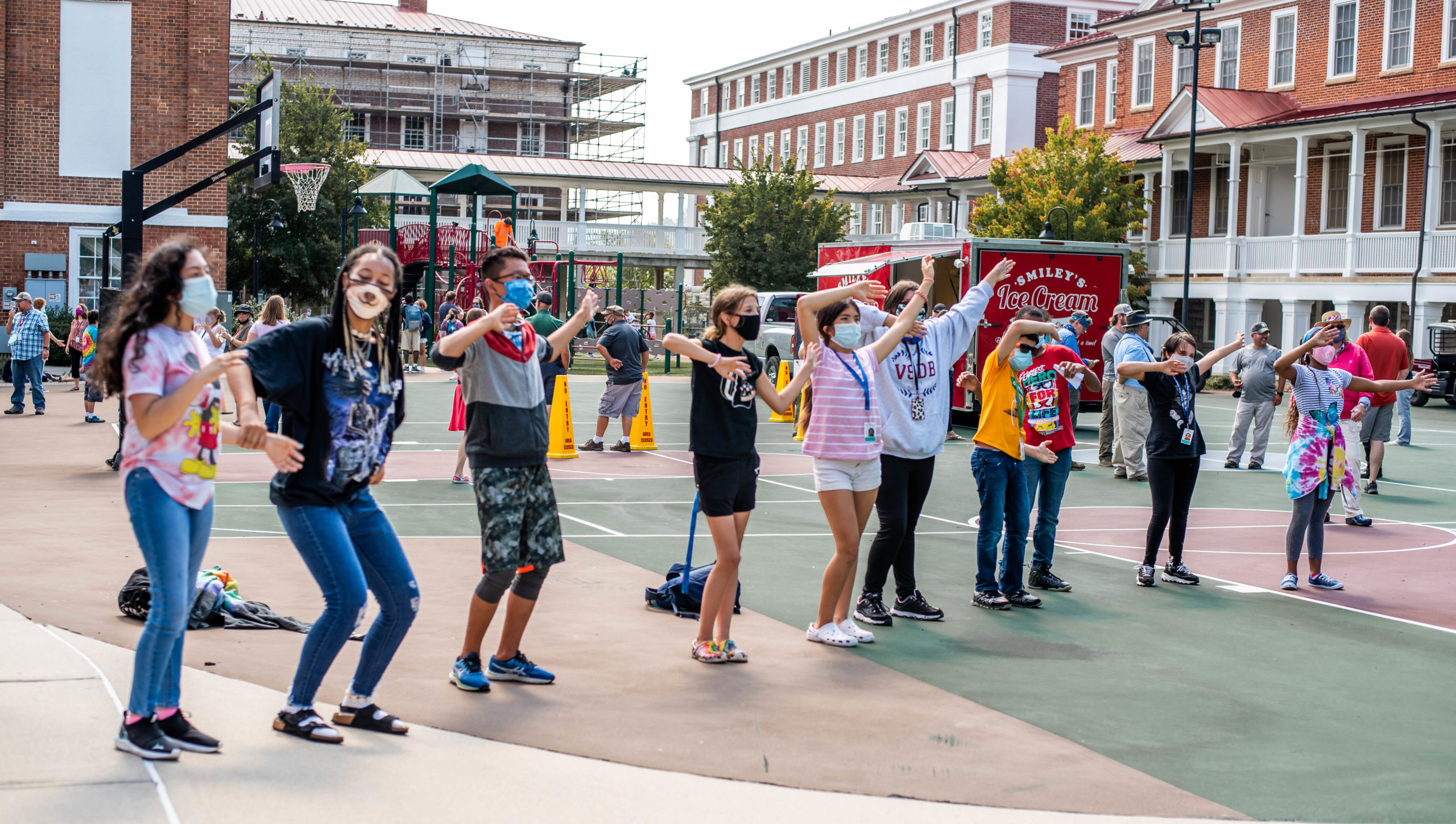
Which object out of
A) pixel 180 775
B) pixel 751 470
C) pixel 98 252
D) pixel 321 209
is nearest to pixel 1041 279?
pixel 751 470

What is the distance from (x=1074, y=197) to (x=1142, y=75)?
35.3ft

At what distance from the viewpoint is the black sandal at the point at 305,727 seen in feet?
16.8

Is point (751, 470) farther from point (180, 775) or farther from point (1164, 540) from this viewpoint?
point (1164, 540)

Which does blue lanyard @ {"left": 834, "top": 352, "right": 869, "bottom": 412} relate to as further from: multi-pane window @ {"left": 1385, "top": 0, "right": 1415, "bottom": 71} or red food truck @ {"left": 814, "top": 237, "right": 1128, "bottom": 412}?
multi-pane window @ {"left": 1385, "top": 0, "right": 1415, "bottom": 71}

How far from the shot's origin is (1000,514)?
8539mm

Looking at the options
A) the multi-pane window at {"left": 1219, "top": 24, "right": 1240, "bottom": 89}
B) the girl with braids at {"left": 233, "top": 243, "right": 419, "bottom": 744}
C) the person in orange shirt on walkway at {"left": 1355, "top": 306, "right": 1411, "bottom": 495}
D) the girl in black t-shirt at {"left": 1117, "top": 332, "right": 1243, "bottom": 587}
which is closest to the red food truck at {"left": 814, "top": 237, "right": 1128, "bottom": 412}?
the person in orange shirt on walkway at {"left": 1355, "top": 306, "right": 1411, "bottom": 495}

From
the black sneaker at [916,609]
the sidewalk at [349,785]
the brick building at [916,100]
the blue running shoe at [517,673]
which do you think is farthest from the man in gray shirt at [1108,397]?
the brick building at [916,100]

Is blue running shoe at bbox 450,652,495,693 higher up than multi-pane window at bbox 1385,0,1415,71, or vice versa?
multi-pane window at bbox 1385,0,1415,71

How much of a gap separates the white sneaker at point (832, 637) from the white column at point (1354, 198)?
3230 cm

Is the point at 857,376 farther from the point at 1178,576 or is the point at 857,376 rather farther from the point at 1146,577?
the point at 1178,576

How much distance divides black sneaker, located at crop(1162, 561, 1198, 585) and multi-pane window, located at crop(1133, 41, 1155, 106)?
41026 mm

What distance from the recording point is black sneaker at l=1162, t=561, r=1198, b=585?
9.52m

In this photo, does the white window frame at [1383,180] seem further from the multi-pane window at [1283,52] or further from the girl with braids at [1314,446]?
the girl with braids at [1314,446]

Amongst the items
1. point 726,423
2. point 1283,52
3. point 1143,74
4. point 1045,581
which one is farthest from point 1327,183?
point 726,423
